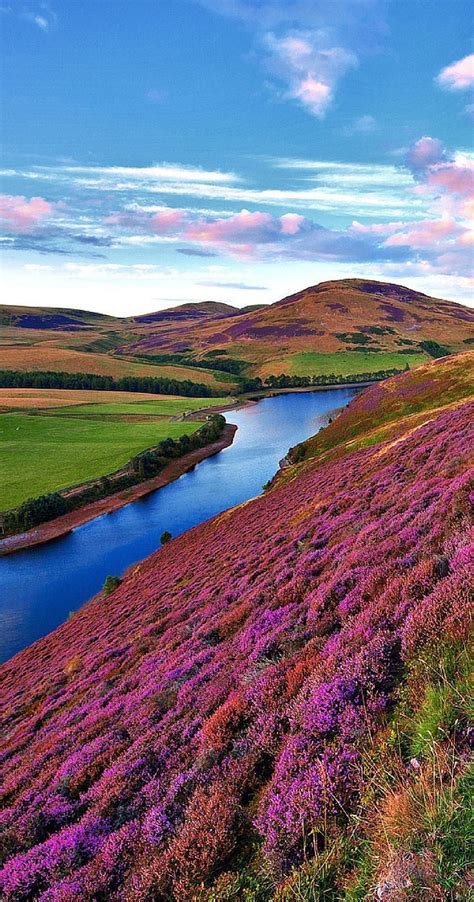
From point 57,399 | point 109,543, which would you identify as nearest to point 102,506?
point 109,543

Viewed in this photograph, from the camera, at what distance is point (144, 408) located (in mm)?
160875

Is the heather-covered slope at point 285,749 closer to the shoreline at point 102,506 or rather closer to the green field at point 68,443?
the shoreline at point 102,506

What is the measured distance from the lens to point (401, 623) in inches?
278

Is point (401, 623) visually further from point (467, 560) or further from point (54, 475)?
point (54, 475)

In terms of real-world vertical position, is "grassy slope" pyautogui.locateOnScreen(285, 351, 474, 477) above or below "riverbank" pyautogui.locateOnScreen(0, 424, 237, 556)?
above

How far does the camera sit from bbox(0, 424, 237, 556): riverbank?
64.5 m

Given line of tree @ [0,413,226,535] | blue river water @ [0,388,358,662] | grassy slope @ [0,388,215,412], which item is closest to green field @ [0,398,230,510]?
line of tree @ [0,413,226,535]

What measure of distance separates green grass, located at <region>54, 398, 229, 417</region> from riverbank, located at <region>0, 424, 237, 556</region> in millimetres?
48943

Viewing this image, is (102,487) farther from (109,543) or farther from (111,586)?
(111,586)

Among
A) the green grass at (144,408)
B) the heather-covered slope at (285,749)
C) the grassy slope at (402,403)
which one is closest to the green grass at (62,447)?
the green grass at (144,408)

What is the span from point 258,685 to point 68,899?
3.85 meters

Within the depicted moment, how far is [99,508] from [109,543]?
1407cm

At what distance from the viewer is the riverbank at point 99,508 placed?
6450 centimetres

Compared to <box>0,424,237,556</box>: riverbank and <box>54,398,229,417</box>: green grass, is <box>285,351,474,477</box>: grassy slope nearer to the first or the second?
<box>0,424,237,556</box>: riverbank
